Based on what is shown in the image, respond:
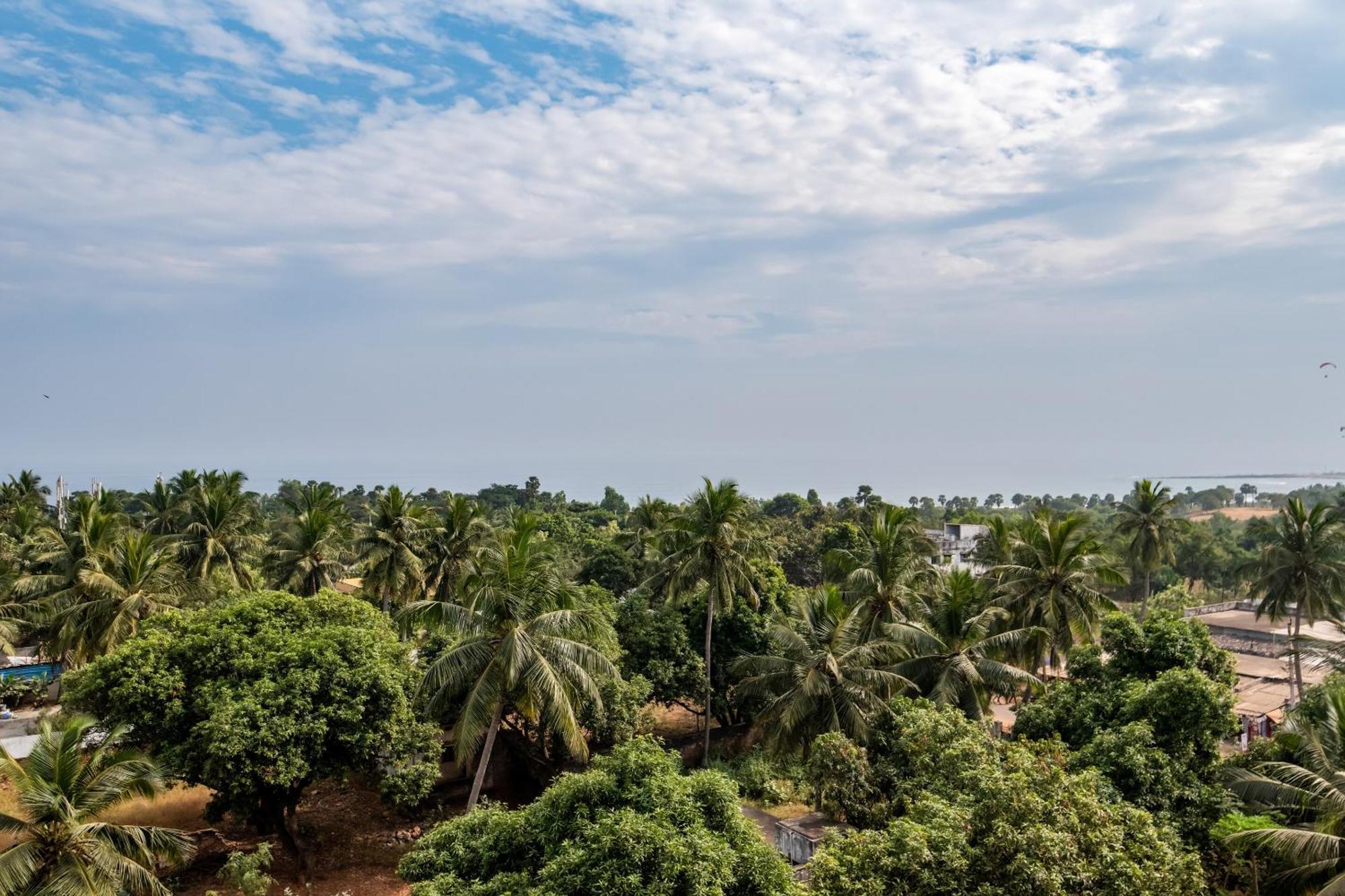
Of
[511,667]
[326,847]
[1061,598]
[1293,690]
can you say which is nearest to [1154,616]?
[1061,598]

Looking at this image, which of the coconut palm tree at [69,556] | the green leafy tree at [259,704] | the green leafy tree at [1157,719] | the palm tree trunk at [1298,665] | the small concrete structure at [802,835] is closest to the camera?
the green leafy tree at [1157,719]

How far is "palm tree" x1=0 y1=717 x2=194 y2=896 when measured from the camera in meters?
13.5

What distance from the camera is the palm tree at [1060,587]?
2583cm

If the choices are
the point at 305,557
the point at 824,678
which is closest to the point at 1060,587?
the point at 824,678

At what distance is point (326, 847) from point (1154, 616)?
21.1m

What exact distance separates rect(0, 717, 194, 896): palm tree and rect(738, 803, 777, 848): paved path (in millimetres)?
12658

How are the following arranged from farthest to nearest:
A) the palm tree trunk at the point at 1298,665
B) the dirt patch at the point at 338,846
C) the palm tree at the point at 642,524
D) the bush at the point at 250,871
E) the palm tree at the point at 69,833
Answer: the palm tree at the point at 642,524 < the palm tree trunk at the point at 1298,665 < the dirt patch at the point at 338,846 < the bush at the point at 250,871 < the palm tree at the point at 69,833

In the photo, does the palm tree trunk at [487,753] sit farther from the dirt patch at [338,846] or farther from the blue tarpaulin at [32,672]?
the blue tarpaulin at [32,672]

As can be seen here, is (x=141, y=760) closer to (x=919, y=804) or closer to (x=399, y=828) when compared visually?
(x=399, y=828)

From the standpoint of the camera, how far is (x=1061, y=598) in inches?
1021

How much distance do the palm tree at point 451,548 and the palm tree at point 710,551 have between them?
11.5 m

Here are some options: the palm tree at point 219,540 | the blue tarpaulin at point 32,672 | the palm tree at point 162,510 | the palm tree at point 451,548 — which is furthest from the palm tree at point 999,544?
the palm tree at point 162,510

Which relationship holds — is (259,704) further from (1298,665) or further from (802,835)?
(1298,665)

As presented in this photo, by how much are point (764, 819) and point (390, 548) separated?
19800 mm
